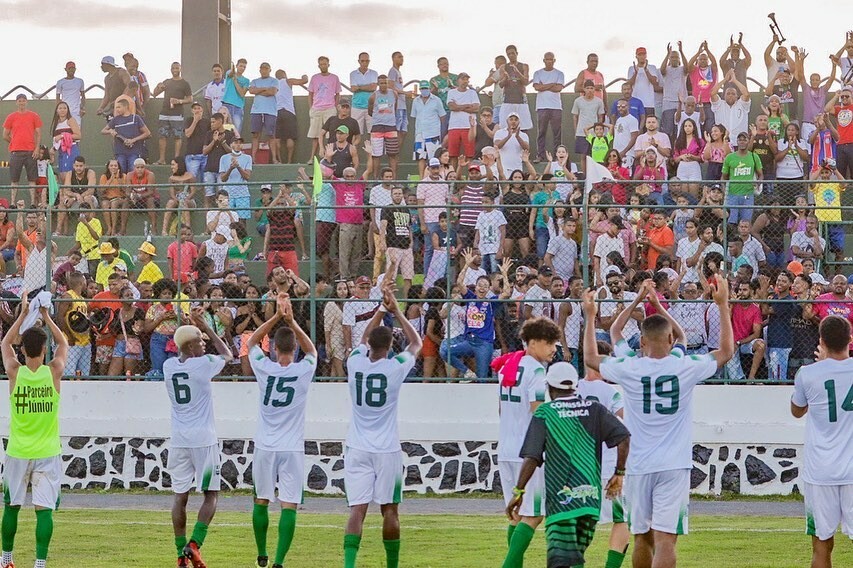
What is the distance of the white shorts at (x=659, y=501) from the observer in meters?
9.25

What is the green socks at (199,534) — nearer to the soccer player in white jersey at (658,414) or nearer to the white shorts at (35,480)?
the white shorts at (35,480)

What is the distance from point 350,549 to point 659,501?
8.84 ft

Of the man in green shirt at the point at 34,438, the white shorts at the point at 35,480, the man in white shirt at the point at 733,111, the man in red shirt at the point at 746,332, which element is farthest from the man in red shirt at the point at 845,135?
the white shorts at the point at 35,480

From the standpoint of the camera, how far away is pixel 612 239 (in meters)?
17.5

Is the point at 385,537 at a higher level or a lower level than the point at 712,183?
lower

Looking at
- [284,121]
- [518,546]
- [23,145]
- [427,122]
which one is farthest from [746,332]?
[23,145]

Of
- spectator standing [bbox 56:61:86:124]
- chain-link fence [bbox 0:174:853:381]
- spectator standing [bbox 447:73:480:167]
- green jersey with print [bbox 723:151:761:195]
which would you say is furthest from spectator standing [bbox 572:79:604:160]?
spectator standing [bbox 56:61:86:124]

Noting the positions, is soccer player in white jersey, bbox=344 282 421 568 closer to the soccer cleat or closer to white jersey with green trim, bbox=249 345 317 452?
white jersey with green trim, bbox=249 345 317 452

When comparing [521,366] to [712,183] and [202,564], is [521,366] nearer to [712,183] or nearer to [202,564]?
[202,564]

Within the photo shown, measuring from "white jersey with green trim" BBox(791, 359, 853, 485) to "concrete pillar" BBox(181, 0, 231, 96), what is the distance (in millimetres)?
20932

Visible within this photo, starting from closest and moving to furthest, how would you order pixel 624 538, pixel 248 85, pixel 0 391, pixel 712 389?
pixel 624 538 → pixel 712 389 → pixel 0 391 → pixel 248 85

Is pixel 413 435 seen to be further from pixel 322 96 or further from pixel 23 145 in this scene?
pixel 23 145

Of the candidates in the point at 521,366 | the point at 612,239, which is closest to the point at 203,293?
the point at 612,239

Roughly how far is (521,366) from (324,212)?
827 cm
